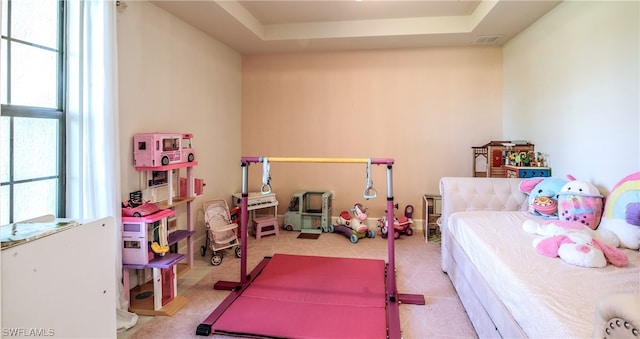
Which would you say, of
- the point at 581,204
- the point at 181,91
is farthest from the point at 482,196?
the point at 181,91

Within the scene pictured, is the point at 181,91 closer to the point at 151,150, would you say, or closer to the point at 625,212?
the point at 151,150

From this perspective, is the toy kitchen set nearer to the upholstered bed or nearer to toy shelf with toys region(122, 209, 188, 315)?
the upholstered bed

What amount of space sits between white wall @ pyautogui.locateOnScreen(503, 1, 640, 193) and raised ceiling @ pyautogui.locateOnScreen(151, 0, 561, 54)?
1.03 ft

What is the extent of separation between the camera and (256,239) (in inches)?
160

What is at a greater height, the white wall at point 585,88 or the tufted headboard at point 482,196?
the white wall at point 585,88

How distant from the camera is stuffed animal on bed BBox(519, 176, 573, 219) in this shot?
2518 mm

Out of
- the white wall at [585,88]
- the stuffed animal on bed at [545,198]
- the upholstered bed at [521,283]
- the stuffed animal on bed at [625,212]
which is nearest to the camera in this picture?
the upholstered bed at [521,283]

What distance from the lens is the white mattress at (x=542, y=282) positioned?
126cm

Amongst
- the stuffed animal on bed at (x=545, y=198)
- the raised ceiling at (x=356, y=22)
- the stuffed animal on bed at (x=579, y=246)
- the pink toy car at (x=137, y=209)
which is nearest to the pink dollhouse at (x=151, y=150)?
the pink toy car at (x=137, y=209)

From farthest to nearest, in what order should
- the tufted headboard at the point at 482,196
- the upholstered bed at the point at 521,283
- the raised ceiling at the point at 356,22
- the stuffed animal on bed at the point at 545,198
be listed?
the raised ceiling at the point at 356,22 < the tufted headboard at the point at 482,196 < the stuffed animal on bed at the point at 545,198 < the upholstered bed at the point at 521,283

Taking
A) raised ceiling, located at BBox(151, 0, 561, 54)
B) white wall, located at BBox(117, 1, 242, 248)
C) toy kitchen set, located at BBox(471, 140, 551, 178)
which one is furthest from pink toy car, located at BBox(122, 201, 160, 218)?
toy kitchen set, located at BBox(471, 140, 551, 178)

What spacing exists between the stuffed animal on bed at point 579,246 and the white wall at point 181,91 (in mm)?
2879

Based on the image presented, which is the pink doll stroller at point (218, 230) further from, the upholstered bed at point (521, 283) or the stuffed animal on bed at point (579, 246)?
the stuffed animal on bed at point (579, 246)

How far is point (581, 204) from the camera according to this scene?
2.28 meters
